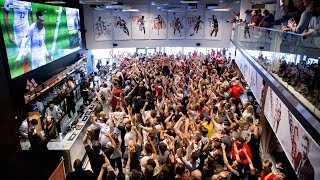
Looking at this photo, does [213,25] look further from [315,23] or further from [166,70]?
[315,23]

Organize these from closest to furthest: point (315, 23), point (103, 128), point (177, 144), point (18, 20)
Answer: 1. point (315, 23)
2. point (177, 144)
3. point (103, 128)
4. point (18, 20)

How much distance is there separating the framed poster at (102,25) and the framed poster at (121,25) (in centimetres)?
31

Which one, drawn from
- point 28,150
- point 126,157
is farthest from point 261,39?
point 28,150

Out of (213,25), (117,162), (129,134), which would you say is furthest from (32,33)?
(213,25)

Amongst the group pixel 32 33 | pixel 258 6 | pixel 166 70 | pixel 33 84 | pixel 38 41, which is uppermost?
pixel 258 6

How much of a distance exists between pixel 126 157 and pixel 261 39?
486 cm

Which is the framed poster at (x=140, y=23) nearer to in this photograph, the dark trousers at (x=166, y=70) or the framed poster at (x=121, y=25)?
the framed poster at (x=121, y=25)

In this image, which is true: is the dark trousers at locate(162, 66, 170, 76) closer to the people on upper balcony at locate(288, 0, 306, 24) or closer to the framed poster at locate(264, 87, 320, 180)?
the framed poster at locate(264, 87, 320, 180)

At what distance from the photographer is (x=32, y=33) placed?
8.55 m

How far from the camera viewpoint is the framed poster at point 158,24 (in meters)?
17.3

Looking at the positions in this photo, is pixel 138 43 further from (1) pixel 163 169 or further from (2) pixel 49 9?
(1) pixel 163 169

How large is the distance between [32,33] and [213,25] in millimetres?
11690

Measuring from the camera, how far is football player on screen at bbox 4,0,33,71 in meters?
7.11

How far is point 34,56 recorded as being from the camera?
867 centimetres
